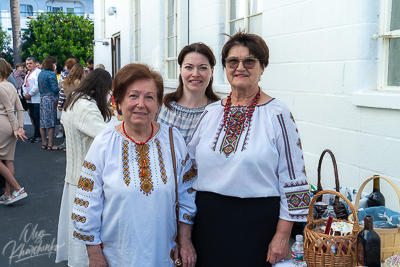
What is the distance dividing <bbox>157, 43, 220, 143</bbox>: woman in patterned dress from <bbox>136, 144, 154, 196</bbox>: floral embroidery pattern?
627mm

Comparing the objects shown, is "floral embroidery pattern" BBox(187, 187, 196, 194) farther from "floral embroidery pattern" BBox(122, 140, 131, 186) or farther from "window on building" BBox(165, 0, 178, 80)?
"window on building" BBox(165, 0, 178, 80)

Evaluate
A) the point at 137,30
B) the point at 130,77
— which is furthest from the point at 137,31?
the point at 130,77

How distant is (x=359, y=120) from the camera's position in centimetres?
312

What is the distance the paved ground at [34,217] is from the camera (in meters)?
4.03

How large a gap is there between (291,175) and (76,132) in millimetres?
2106

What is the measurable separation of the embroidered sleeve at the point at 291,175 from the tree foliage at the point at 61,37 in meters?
31.2

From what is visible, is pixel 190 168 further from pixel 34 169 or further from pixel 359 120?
pixel 34 169

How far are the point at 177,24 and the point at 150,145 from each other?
5.41 metres

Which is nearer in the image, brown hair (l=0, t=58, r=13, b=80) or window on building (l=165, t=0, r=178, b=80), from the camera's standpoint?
brown hair (l=0, t=58, r=13, b=80)

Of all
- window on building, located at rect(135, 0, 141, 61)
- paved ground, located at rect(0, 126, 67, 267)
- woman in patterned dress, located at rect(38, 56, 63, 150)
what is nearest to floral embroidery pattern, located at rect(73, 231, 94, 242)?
paved ground, located at rect(0, 126, 67, 267)

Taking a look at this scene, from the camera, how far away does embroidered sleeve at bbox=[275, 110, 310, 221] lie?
6.73ft

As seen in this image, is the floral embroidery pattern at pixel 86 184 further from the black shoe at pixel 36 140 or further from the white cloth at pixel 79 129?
the black shoe at pixel 36 140

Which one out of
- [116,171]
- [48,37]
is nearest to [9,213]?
[116,171]

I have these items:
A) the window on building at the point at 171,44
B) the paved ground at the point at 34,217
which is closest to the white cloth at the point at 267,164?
the paved ground at the point at 34,217
